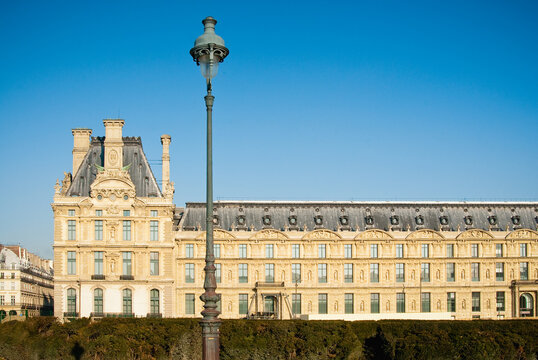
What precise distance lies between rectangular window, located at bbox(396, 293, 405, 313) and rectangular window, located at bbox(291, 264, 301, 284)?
11.3m

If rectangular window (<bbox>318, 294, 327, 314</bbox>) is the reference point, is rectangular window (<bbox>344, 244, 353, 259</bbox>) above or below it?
above

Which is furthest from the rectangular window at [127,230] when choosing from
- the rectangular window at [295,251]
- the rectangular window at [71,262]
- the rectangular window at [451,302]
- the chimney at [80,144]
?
the rectangular window at [451,302]

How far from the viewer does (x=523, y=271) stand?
8656 centimetres

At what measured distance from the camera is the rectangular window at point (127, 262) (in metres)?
79.6

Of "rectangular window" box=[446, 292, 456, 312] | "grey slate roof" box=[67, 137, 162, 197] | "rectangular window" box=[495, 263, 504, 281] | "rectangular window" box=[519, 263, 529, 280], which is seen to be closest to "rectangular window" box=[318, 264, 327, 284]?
"rectangular window" box=[446, 292, 456, 312]

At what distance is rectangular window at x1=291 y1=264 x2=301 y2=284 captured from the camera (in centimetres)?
8388

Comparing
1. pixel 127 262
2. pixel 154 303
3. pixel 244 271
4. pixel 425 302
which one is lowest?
pixel 425 302

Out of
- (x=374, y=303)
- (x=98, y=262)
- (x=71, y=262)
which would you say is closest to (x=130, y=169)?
(x=98, y=262)

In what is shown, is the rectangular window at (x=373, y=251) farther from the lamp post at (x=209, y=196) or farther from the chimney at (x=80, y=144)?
the lamp post at (x=209, y=196)

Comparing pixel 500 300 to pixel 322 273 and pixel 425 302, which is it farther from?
pixel 322 273

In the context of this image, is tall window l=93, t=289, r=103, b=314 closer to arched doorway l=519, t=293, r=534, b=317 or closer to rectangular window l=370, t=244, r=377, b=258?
rectangular window l=370, t=244, r=377, b=258

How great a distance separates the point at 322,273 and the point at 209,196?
61.7m

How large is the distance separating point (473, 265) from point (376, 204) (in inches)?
505

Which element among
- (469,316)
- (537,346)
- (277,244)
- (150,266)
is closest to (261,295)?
(277,244)
